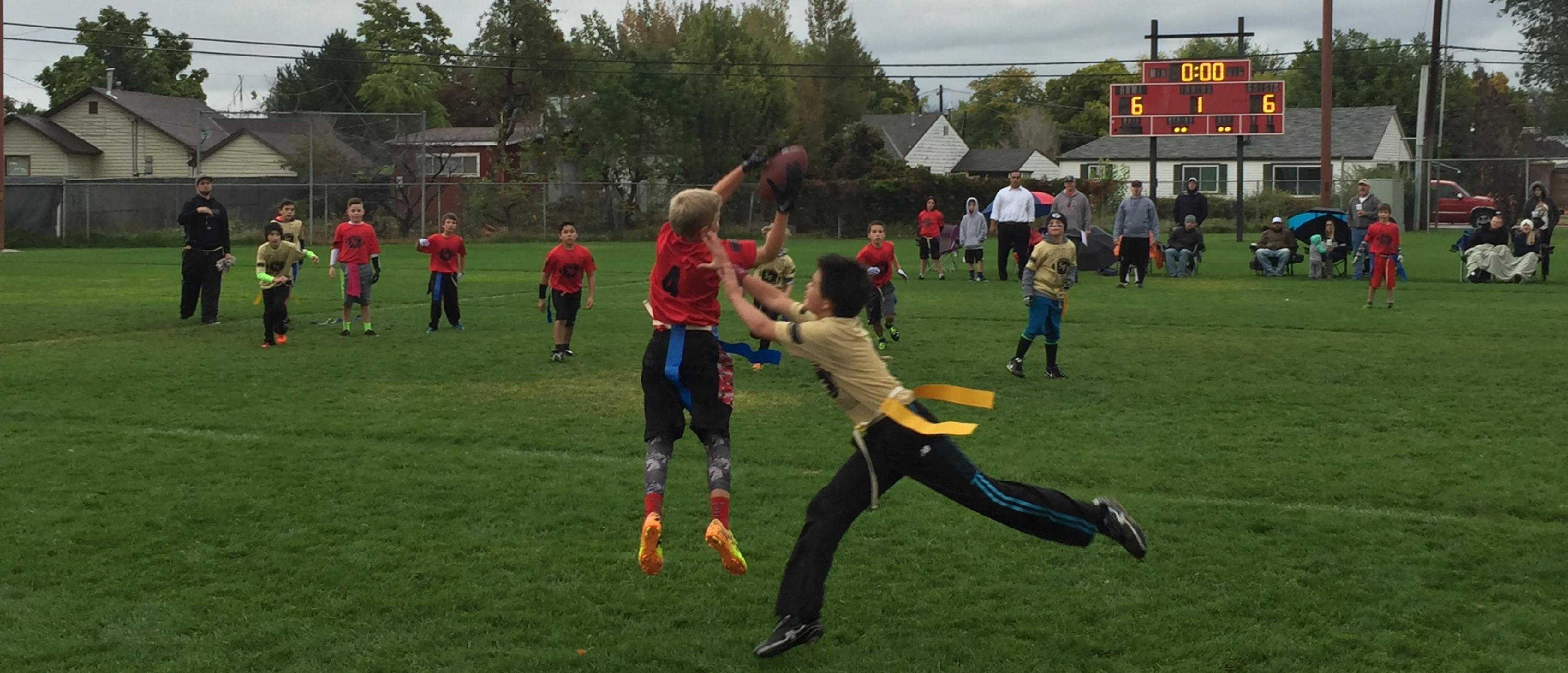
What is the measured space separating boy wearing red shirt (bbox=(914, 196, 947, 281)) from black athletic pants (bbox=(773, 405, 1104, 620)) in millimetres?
21673

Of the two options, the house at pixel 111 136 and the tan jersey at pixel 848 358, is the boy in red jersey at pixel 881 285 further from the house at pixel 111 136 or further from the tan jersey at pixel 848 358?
the house at pixel 111 136

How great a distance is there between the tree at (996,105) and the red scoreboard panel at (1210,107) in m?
66.7

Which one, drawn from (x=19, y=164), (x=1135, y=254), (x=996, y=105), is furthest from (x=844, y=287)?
(x=996, y=105)

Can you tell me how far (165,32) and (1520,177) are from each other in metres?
73.4

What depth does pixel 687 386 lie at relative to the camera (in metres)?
6.75

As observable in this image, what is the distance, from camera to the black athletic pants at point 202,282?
18.9 metres

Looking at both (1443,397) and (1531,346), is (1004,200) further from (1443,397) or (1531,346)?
(1443,397)

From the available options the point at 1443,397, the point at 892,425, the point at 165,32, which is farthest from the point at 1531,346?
the point at 165,32

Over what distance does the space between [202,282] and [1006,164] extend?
62.8m

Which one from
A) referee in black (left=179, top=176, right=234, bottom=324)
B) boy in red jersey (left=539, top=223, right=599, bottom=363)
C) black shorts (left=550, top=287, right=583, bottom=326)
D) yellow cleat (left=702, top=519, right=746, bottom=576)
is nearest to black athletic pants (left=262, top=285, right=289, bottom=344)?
referee in black (left=179, top=176, right=234, bottom=324)

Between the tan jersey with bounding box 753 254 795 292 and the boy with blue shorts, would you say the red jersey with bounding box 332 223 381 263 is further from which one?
the boy with blue shorts

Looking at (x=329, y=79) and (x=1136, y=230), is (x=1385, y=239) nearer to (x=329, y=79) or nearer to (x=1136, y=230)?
(x=1136, y=230)

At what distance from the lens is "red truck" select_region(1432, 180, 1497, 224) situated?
158 feet

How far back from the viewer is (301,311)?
809 inches
